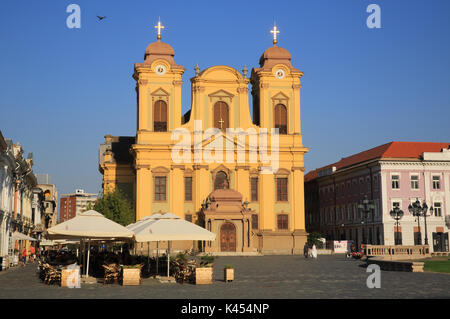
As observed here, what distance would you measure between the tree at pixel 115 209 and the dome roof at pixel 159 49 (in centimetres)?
1591

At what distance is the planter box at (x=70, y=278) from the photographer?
23062mm

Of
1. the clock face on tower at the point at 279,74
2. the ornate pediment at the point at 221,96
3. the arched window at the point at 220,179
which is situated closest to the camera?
the arched window at the point at 220,179

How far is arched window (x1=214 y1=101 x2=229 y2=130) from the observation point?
67.3 m

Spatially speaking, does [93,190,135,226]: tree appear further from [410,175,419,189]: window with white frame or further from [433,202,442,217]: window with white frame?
[433,202,442,217]: window with white frame

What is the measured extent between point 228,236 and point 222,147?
9.71 m

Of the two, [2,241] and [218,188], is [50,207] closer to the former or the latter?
[218,188]

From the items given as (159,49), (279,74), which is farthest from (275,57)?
(159,49)

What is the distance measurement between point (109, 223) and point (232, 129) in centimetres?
4254

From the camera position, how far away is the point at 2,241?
4541 cm

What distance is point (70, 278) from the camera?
23219mm

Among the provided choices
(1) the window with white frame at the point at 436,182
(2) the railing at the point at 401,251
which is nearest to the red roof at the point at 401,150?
(1) the window with white frame at the point at 436,182

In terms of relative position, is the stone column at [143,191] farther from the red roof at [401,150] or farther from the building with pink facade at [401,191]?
the red roof at [401,150]
